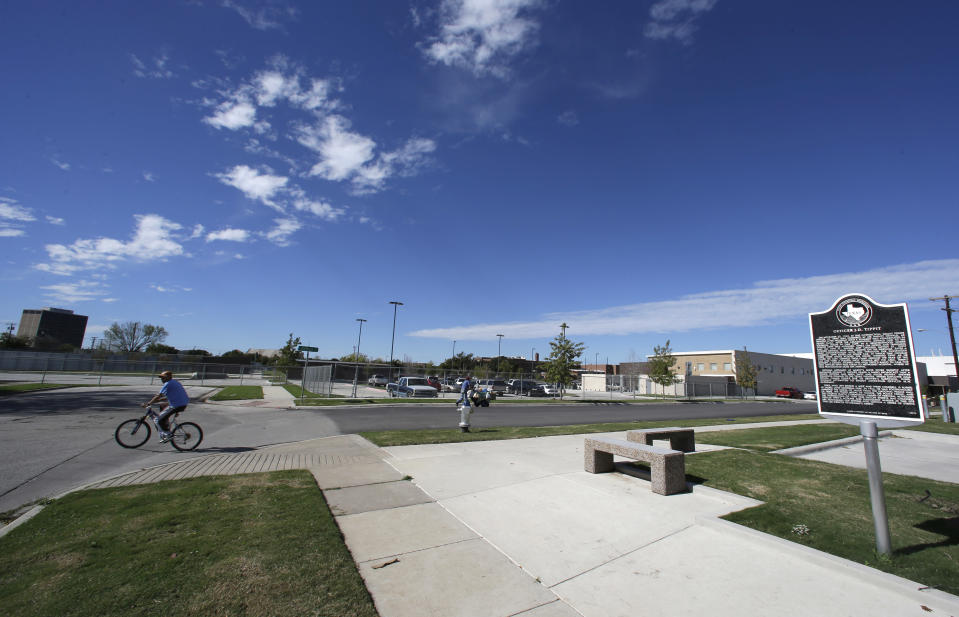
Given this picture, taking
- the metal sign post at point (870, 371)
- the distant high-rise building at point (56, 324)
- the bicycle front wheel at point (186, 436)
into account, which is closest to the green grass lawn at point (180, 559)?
the bicycle front wheel at point (186, 436)

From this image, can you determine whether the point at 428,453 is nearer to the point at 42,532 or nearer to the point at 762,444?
the point at 42,532

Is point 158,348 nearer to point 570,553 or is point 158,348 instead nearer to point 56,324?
point 56,324

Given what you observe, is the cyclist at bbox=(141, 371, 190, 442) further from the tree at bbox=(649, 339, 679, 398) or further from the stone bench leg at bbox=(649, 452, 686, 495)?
the tree at bbox=(649, 339, 679, 398)

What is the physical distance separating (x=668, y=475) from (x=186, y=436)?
943 centimetres

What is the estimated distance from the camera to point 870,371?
162 inches

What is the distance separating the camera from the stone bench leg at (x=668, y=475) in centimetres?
568

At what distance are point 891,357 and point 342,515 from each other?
19.1 feet

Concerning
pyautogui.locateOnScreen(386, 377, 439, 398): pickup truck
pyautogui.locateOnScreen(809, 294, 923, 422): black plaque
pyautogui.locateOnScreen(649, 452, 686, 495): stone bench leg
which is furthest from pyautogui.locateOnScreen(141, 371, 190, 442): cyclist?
pyautogui.locateOnScreen(386, 377, 439, 398): pickup truck

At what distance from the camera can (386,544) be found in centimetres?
402

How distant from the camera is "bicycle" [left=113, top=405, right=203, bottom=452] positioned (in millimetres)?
8820

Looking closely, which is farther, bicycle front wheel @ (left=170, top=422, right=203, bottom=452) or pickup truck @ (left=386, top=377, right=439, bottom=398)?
pickup truck @ (left=386, top=377, right=439, bottom=398)

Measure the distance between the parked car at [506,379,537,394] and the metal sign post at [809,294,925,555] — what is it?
1480 inches

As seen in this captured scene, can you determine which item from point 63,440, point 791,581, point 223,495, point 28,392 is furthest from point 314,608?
point 28,392

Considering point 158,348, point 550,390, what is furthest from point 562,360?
point 158,348
